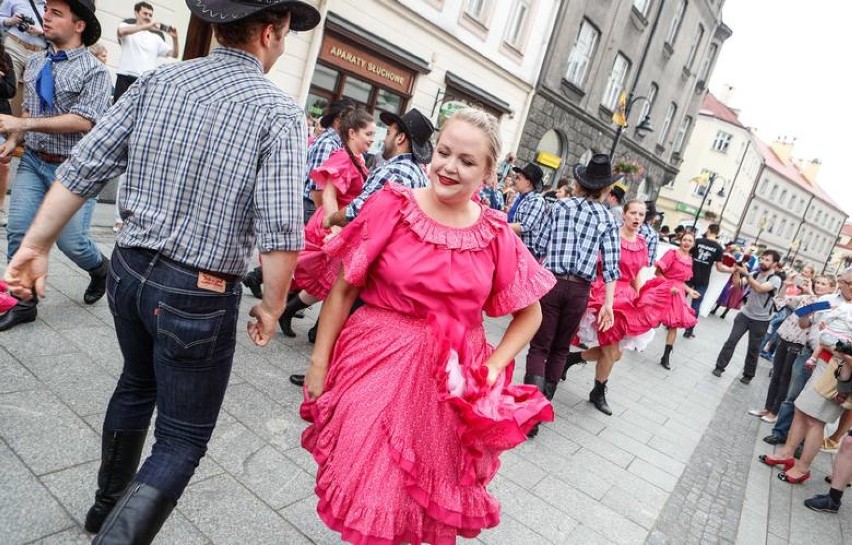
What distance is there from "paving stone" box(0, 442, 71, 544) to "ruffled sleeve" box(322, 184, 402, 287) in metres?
1.50

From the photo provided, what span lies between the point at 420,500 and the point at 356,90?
11.0 metres

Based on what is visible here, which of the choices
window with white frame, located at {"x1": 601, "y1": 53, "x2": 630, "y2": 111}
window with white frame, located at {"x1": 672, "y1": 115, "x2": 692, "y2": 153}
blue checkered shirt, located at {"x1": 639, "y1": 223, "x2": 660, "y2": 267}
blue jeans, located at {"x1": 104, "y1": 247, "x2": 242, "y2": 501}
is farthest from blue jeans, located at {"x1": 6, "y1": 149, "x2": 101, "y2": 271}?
window with white frame, located at {"x1": 672, "y1": 115, "x2": 692, "y2": 153}

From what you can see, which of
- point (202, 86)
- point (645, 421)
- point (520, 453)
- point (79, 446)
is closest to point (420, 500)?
point (202, 86)

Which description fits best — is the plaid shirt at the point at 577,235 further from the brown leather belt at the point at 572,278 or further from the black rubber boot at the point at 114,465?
the black rubber boot at the point at 114,465

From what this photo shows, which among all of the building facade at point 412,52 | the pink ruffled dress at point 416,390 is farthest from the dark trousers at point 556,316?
the building facade at point 412,52

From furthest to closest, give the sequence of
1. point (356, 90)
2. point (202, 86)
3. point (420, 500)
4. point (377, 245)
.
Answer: point (356, 90) < point (377, 245) < point (420, 500) < point (202, 86)

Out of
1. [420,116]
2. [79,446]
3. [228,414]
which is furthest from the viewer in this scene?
[420,116]

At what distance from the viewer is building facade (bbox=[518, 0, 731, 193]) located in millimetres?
16891

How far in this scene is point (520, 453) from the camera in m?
4.24

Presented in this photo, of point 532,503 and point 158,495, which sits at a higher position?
point 158,495

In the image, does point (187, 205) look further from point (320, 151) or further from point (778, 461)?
point (778, 461)

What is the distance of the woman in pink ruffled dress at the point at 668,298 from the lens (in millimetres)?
Answer: 5508

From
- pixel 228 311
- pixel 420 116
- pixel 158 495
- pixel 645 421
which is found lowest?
pixel 645 421

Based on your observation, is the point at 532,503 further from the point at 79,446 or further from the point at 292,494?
the point at 79,446
